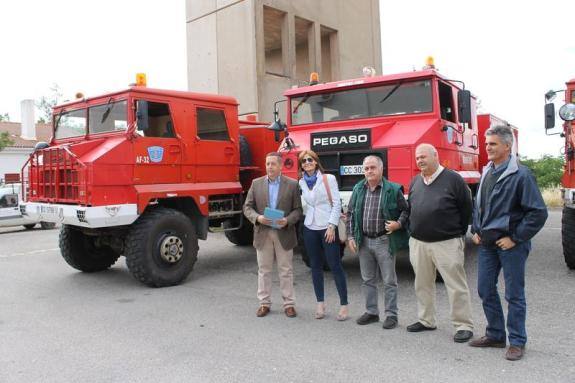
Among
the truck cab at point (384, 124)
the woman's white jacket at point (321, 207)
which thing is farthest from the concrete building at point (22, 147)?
the woman's white jacket at point (321, 207)

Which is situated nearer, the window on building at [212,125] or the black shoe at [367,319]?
the black shoe at [367,319]

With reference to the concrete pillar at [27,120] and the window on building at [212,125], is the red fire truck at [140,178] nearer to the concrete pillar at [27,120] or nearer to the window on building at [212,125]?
the window on building at [212,125]

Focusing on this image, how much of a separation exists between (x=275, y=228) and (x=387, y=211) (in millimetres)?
1239

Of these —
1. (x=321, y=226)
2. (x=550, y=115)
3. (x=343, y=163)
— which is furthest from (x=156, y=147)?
(x=550, y=115)

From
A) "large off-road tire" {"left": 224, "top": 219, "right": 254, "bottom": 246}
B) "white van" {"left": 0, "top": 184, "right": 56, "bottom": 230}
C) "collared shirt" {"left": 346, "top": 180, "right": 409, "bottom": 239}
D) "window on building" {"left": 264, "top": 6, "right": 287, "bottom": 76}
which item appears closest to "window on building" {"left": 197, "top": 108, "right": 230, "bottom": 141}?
"large off-road tire" {"left": 224, "top": 219, "right": 254, "bottom": 246}

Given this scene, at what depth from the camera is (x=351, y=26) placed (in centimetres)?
1955

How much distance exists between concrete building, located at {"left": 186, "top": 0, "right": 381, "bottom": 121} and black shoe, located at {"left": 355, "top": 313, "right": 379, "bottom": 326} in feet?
36.8

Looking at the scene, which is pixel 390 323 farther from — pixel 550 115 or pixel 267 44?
pixel 267 44

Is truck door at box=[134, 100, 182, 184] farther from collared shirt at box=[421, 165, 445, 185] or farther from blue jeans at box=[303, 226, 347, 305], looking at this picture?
collared shirt at box=[421, 165, 445, 185]

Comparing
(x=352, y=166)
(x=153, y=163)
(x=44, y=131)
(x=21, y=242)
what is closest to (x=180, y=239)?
(x=153, y=163)

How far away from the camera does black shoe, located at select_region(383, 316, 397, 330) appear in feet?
15.6

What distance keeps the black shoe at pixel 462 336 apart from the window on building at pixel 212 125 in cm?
495

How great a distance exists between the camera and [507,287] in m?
3.94

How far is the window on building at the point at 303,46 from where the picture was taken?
17.8m
